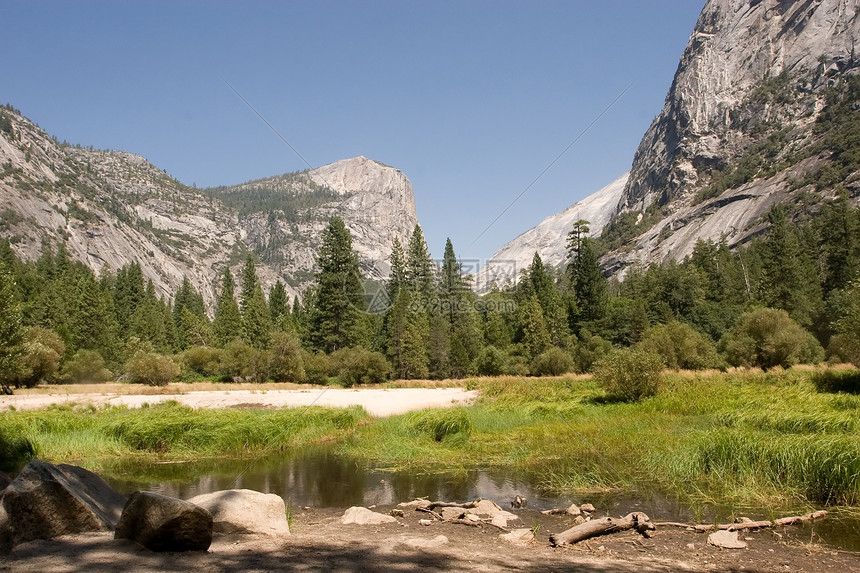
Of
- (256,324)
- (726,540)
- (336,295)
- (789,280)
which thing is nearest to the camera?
(726,540)

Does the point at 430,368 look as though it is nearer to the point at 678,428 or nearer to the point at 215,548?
the point at 678,428

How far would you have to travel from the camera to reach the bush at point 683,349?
46.1 m

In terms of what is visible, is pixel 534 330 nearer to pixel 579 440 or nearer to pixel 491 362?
pixel 491 362

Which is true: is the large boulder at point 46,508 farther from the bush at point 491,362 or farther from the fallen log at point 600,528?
the bush at point 491,362

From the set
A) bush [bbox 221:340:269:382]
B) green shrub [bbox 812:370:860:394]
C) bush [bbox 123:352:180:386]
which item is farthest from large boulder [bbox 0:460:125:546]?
bush [bbox 221:340:269:382]

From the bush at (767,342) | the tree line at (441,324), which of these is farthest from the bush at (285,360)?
the bush at (767,342)

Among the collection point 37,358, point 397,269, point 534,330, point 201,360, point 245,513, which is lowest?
point 245,513

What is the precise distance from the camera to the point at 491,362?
2382 inches

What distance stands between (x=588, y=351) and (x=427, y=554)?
56.4m

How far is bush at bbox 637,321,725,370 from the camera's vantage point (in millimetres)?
46094

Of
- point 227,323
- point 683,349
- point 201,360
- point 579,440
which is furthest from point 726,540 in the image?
point 227,323

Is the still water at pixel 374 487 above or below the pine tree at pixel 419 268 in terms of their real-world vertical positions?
below

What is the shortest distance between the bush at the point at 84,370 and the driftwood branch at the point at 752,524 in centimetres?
5745

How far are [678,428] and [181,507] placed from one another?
1566 centimetres
